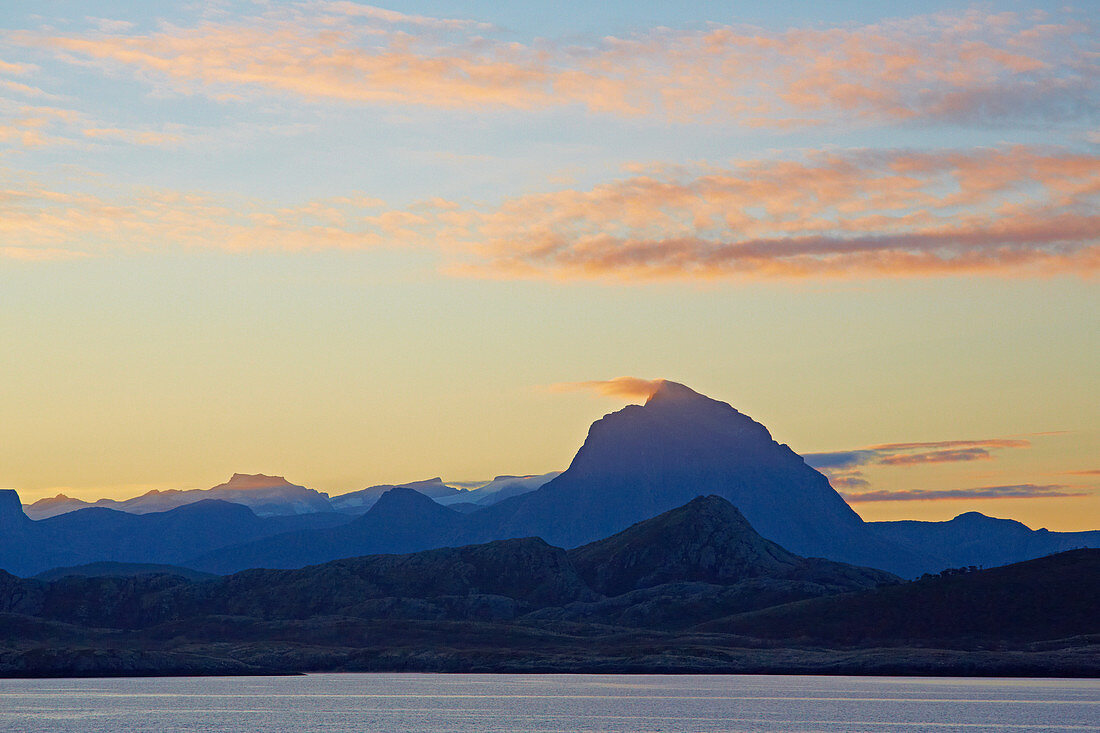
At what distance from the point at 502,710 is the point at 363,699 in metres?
30.5

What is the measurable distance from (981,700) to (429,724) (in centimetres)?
7737

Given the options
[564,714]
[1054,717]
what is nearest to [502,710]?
[564,714]

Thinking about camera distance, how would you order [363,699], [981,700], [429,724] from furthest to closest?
[363,699] < [981,700] < [429,724]

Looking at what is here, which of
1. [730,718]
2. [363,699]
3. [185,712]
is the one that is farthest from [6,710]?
[730,718]

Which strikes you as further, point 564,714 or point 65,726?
point 564,714

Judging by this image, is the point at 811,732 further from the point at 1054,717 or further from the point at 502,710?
the point at 502,710

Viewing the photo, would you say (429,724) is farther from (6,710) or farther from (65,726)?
(6,710)

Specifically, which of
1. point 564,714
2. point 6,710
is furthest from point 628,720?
point 6,710

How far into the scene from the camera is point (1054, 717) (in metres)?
157

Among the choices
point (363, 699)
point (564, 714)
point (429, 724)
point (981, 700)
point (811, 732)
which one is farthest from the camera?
point (363, 699)

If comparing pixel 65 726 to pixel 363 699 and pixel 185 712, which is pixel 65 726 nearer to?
pixel 185 712

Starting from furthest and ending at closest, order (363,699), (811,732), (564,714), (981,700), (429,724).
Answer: (363,699) → (981,700) → (564,714) → (429,724) → (811,732)

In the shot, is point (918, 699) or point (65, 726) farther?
point (918, 699)

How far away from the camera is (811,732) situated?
14262cm
